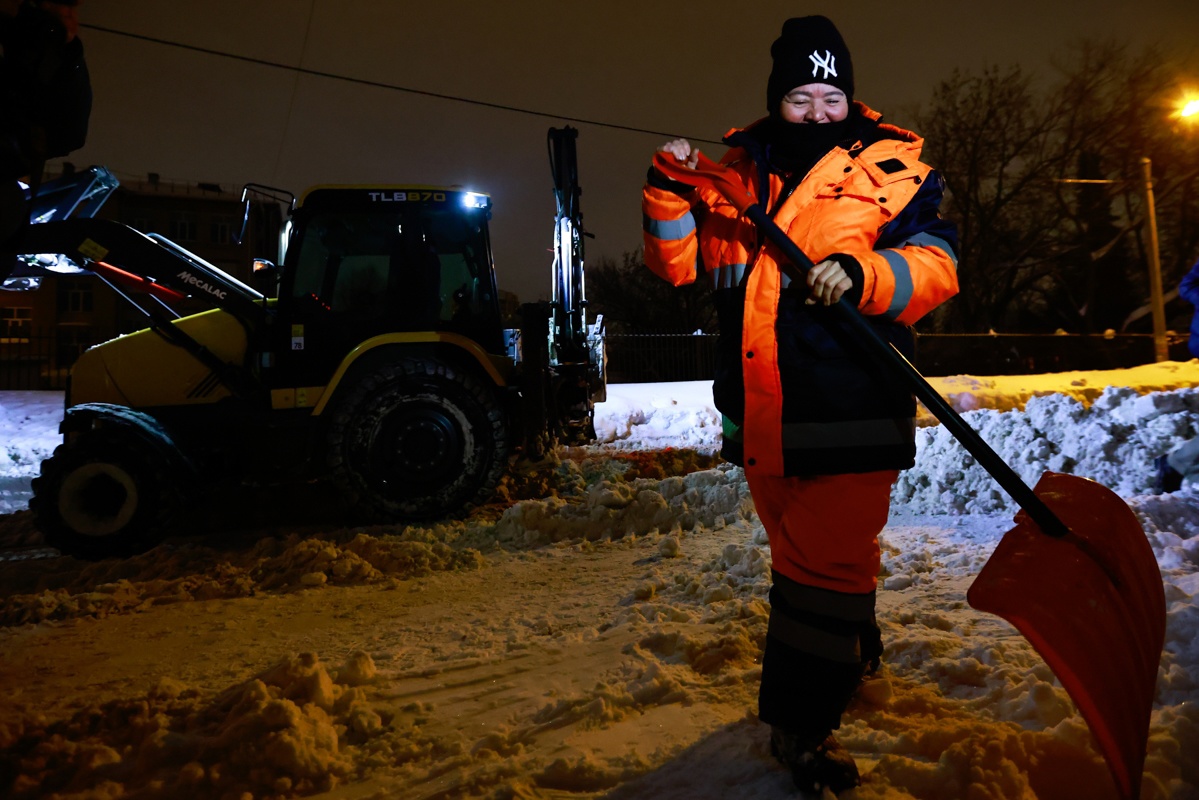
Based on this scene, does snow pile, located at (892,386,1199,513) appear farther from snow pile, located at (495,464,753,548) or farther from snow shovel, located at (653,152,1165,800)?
snow shovel, located at (653,152,1165,800)

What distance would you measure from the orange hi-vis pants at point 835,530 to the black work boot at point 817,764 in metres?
0.44

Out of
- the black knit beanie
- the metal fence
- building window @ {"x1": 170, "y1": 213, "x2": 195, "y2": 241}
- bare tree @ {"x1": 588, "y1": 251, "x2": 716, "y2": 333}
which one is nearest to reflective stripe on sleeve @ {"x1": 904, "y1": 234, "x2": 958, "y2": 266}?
the black knit beanie

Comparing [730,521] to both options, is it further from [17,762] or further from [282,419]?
[17,762]

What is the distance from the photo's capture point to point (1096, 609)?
6.32ft

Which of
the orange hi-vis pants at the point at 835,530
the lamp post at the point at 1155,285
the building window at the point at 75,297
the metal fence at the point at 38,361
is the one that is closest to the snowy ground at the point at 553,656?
the orange hi-vis pants at the point at 835,530

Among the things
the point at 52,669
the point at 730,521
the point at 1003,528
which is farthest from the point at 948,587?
the point at 52,669

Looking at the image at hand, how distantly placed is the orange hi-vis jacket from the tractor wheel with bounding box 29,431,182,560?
15.2ft

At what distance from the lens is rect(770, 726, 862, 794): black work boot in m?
2.01

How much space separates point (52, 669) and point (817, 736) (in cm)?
330

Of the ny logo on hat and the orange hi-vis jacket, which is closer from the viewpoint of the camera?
the orange hi-vis jacket

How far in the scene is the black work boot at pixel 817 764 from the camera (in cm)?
201

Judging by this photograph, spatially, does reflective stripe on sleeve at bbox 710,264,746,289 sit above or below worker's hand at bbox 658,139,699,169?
below

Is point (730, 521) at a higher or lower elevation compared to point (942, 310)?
lower

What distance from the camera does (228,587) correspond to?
437 centimetres
